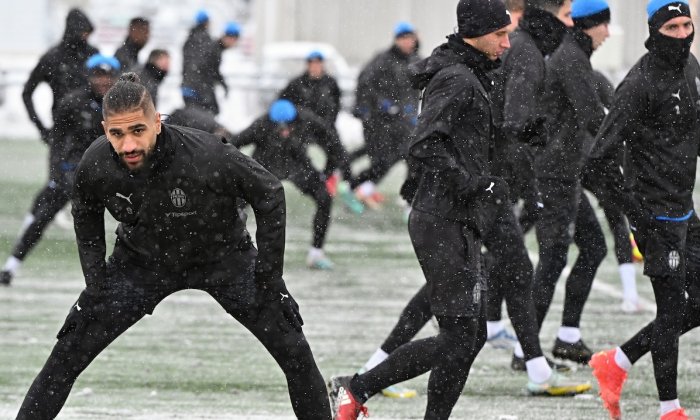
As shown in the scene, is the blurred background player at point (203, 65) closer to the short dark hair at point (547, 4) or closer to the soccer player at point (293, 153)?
the soccer player at point (293, 153)

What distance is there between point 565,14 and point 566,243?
1.34m

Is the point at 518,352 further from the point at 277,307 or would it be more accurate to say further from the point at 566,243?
the point at 277,307

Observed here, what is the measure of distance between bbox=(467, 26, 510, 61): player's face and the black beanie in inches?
0.7

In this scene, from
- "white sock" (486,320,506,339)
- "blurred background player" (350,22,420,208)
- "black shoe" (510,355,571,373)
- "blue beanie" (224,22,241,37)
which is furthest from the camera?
"blue beanie" (224,22,241,37)

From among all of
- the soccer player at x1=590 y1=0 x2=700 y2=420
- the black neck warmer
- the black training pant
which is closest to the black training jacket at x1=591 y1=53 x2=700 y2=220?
the soccer player at x1=590 y1=0 x2=700 y2=420

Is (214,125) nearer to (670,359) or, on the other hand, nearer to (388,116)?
(388,116)

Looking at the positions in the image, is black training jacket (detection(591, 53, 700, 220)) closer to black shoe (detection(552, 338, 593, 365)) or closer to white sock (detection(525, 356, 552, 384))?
white sock (detection(525, 356, 552, 384))

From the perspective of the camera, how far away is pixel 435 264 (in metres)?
6.89

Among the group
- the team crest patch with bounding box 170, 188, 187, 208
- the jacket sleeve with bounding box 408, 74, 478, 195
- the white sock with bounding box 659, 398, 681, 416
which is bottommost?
the white sock with bounding box 659, 398, 681, 416

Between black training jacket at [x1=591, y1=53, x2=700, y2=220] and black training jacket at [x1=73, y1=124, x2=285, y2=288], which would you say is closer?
black training jacket at [x1=73, y1=124, x2=285, y2=288]

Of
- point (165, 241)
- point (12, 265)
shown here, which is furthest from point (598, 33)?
point (12, 265)

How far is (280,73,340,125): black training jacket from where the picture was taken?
17.0 meters

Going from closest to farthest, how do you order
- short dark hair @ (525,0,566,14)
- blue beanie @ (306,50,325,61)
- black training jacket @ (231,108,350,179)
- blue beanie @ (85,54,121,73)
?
short dark hair @ (525,0,566,14) < blue beanie @ (85,54,121,73) < black training jacket @ (231,108,350,179) < blue beanie @ (306,50,325,61)

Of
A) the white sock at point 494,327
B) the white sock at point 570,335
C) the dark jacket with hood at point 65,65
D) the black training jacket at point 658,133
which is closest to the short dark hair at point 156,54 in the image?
the dark jacket with hood at point 65,65
